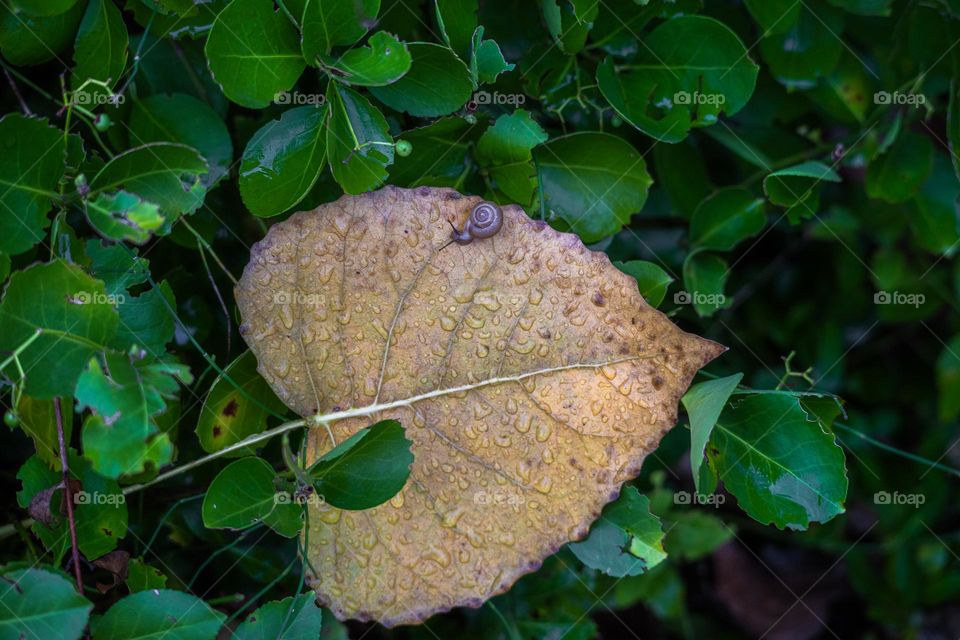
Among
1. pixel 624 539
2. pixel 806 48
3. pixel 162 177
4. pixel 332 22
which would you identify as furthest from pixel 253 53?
pixel 806 48

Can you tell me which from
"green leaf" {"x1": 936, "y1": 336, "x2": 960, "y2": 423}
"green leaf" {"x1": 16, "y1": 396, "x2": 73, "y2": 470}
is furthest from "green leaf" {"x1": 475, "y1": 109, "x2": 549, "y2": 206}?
"green leaf" {"x1": 936, "y1": 336, "x2": 960, "y2": 423}

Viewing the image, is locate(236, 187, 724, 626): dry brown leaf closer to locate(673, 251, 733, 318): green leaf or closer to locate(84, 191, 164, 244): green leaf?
locate(84, 191, 164, 244): green leaf

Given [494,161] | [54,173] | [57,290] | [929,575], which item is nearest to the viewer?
[57,290]

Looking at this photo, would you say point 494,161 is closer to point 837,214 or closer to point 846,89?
point 846,89

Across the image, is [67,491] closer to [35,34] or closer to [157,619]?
[157,619]

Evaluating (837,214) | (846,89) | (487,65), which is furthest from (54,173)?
(837,214)

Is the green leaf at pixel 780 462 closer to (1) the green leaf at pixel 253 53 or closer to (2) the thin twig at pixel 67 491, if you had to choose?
(1) the green leaf at pixel 253 53

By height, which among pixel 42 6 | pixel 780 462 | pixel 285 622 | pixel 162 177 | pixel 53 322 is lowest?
pixel 285 622
